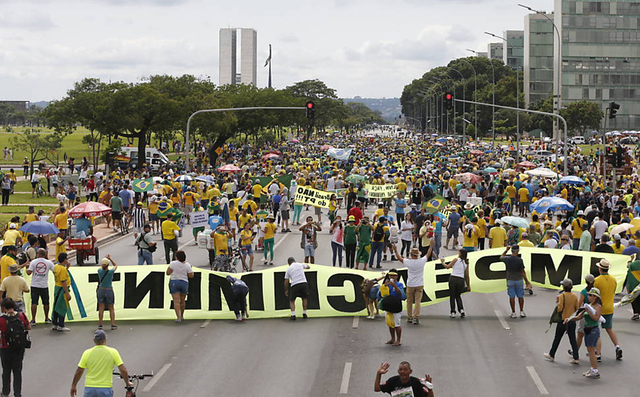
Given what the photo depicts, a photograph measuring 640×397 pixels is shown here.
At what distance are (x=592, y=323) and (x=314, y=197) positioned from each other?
17940 mm

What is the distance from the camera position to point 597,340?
1410 centimetres

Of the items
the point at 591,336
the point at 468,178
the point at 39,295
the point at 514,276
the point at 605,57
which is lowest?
the point at 591,336

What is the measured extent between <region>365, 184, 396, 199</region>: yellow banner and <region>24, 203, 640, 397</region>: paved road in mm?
17258

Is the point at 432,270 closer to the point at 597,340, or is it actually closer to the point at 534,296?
the point at 534,296

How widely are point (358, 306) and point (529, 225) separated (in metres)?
6.21

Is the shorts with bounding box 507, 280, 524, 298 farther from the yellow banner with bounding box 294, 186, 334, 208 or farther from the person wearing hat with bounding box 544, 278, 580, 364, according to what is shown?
the yellow banner with bounding box 294, 186, 334, 208

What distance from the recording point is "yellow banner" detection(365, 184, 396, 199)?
3609 cm

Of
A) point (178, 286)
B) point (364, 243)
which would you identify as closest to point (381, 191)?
point (364, 243)

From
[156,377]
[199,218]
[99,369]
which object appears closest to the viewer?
[99,369]

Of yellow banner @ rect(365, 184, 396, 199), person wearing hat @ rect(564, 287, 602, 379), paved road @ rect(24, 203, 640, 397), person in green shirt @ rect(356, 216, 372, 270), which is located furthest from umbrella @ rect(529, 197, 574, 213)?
person wearing hat @ rect(564, 287, 602, 379)

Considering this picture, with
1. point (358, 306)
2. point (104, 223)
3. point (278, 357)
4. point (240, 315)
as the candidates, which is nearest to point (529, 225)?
point (358, 306)

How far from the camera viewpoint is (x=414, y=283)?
1755 centimetres

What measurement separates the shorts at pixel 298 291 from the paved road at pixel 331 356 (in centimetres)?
53

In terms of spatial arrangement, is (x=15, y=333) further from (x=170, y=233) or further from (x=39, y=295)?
(x=170, y=233)
